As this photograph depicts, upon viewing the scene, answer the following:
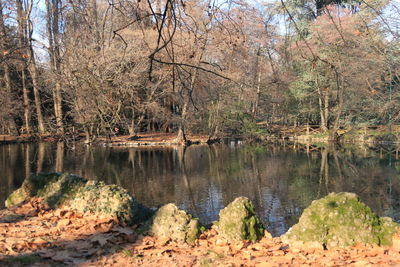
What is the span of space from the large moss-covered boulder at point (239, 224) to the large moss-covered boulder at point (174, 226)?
1.00 ft

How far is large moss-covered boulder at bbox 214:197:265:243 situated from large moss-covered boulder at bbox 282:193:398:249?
356 mm

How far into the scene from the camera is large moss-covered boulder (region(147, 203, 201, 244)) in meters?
4.45

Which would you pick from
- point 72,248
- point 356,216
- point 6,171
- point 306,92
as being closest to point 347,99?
point 306,92

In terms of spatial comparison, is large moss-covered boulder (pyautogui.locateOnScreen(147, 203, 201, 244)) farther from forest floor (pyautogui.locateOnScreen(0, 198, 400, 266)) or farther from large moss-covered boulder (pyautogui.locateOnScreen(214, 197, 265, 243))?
large moss-covered boulder (pyautogui.locateOnScreen(214, 197, 265, 243))

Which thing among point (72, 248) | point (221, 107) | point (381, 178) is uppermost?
point (221, 107)

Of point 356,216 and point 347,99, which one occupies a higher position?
point 347,99

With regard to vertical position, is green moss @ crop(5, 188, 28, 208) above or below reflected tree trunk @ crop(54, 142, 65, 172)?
above

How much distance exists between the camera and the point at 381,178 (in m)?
13.4

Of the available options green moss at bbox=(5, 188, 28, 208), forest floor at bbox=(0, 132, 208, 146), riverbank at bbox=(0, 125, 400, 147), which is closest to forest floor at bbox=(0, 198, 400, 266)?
green moss at bbox=(5, 188, 28, 208)

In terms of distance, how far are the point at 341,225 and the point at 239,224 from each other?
3.59ft

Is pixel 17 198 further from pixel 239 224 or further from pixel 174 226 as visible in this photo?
pixel 239 224

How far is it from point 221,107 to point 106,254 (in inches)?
923

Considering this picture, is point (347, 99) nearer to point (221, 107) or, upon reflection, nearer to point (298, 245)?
point (221, 107)

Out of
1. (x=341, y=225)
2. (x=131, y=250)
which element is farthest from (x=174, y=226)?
(x=341, y=225)
